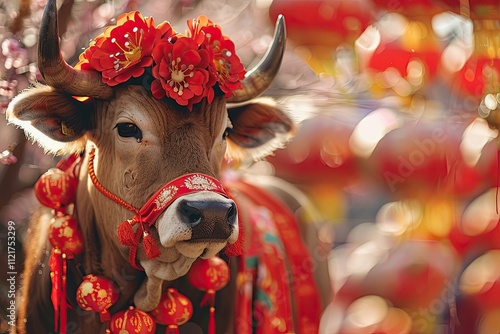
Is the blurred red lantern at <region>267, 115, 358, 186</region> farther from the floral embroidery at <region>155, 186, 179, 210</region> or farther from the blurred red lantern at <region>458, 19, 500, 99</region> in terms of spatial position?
the floral embroidery at <region>155, 186, 179, 210</region>

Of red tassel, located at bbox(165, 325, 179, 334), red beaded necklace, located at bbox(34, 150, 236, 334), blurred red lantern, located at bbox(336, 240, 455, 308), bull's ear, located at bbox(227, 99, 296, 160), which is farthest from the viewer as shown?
blurred red lantern, located at bbox(336, 240, 455, 308)

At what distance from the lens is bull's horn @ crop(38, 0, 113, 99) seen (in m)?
1.81

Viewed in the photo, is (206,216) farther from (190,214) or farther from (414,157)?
(414,157)

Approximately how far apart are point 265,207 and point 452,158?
132 centimetres

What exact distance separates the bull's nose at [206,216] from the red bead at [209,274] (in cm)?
39

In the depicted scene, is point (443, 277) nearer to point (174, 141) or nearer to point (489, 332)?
point (489, 332)

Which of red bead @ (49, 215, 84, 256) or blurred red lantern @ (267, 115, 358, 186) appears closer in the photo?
red bead @ (49, 215, 84, 256)

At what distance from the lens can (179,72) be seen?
1.95 metres

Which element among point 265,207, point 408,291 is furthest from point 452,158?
point 265,207

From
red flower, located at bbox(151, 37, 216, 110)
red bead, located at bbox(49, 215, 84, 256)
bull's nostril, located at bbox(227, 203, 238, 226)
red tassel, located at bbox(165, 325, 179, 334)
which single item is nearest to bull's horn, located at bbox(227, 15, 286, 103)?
red flower, located at bbox(151, 37, 216, 110)

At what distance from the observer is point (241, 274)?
242cm

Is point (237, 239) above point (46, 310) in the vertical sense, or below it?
above

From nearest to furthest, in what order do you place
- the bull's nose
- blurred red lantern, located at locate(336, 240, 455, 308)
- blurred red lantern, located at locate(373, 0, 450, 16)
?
the bull's nose → blurred red lantern, located at locate(373, 0, 450, 16) → blurred red lantern, located at locate(336, 240, 455, 308)

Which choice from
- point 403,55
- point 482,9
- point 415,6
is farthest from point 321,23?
point 482,9
